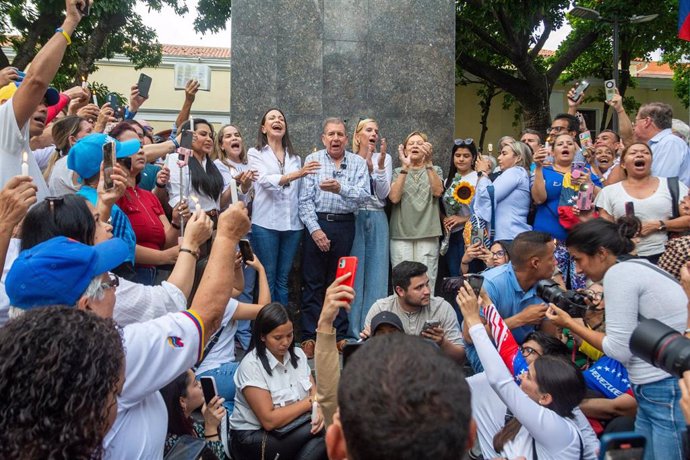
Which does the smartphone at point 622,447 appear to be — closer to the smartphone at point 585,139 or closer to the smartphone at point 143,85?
the smartphone at point 143,85

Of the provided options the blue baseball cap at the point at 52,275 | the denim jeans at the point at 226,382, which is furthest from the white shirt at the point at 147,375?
the denim jeans at the point at 226,382

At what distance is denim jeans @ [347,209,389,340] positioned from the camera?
6617 mm

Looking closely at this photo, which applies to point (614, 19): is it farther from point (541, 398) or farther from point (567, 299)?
point (541, 398)

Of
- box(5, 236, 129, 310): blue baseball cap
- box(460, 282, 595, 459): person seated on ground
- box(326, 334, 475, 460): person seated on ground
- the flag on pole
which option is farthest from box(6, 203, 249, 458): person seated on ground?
the flag on pole

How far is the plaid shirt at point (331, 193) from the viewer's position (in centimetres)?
635

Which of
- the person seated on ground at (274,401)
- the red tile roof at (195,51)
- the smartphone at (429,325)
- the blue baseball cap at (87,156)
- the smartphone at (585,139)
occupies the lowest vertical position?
the person seated on ground at (274,401)

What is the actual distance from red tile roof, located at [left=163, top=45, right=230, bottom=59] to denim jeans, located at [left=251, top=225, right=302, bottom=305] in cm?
2968

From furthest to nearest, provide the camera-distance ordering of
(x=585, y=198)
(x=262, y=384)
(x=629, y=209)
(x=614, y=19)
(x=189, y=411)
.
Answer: (x=614, y=19)
(x=585, y=198)
(x=629, y=209)
(x=262, y=384)
(x=189, y=411)

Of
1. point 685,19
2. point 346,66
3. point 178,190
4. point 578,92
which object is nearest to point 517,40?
point 685,19

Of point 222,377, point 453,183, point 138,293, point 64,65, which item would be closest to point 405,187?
point 453,183

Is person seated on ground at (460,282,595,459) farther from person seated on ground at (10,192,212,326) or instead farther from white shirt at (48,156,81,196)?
white shirt at (48,156,81,196)

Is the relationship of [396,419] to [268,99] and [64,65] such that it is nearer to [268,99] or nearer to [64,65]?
[268,99]

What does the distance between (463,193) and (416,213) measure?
52 cm

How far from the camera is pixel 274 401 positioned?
170 inches
